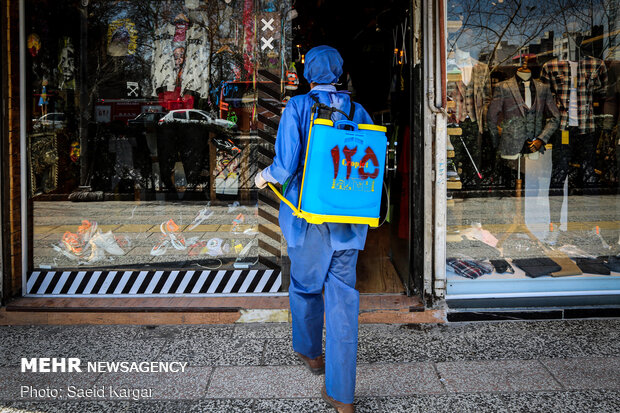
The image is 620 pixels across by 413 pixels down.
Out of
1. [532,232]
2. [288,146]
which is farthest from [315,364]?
[532,232]

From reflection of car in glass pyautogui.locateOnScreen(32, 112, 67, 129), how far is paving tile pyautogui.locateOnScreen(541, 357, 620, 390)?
178 inches

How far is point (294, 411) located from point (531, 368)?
1.59 m

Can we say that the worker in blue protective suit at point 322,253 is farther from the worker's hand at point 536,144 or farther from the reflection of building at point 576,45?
the reflection of building at point 576,45

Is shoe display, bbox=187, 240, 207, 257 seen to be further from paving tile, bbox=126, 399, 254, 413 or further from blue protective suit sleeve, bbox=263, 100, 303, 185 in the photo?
blue protective suit sleeve, bbox=263, 100, 303, 185

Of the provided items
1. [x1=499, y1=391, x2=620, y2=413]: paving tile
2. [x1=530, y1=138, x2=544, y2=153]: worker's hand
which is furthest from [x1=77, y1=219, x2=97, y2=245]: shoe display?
[x1=530, y1=138, x2=544, y2=153]: worker's hand

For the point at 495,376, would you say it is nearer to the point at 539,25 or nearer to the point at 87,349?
the point at 87,349

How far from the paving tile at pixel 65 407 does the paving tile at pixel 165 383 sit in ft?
0.31

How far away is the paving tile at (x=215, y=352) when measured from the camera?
12.0ft

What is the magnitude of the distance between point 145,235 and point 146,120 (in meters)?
1.18

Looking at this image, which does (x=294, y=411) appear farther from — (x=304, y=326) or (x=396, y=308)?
(x=396, y=308)

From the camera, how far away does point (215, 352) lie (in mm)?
3807

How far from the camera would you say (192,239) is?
5289mm

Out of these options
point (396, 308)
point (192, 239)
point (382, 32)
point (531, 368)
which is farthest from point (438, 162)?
point (382, 32)

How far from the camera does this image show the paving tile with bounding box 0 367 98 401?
3.19 m
